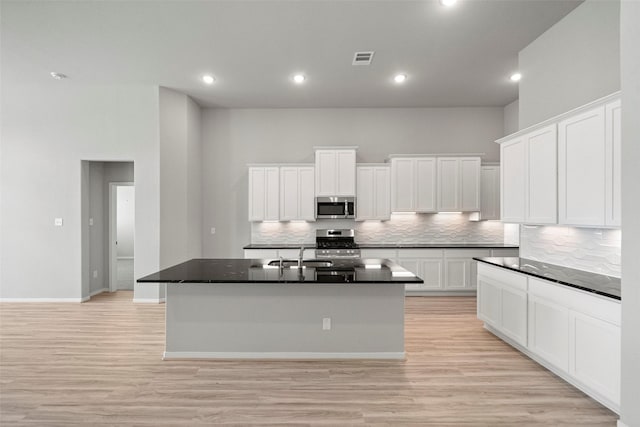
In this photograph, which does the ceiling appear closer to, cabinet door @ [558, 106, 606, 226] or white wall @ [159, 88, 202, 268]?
white wall @ [159, 88, 202, 268]

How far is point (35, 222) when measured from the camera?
5977 mm

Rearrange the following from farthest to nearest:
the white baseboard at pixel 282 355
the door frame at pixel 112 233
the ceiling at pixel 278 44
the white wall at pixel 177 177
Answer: the door frame at pixel 112 233 < the white wall at pixel 177 177 < the ceiling at pixel 278 44 < the white baseboard at pixel 282 355

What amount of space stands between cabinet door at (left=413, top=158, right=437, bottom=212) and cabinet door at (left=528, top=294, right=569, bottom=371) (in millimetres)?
3197

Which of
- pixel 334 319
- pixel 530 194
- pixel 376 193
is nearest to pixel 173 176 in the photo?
pixel 376 193

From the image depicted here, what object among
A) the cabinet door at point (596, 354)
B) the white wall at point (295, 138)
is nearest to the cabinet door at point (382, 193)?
the white wall at point (295, 138)

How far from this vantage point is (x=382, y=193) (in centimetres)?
663

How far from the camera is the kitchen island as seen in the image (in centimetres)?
357

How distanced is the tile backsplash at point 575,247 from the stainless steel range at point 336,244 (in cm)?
285

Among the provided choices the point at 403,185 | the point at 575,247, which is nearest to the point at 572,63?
the point at 575,247

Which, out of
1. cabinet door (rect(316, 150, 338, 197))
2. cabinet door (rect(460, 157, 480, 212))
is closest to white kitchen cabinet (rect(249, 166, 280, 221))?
cabinet door (rect(316, 150, 338, 197))

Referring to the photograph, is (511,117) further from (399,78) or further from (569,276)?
(569,276)

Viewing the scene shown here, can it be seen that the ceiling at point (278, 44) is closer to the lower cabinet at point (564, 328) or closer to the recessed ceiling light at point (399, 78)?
the recessed ceiling light at point (399, 78)

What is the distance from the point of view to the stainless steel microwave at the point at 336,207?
21.6 feet

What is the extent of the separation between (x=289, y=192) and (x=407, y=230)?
8.12 ft
